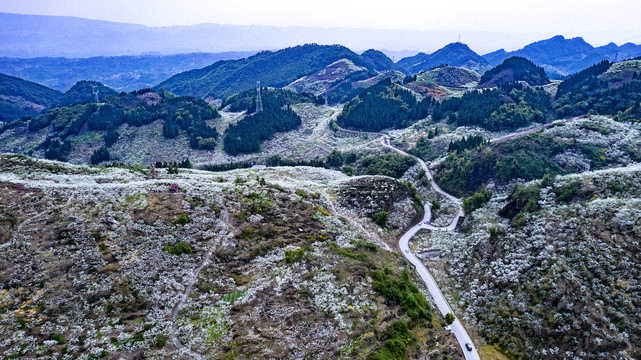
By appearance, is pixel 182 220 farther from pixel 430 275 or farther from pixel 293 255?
pixel 430 275

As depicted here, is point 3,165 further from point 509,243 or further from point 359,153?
point 359,153

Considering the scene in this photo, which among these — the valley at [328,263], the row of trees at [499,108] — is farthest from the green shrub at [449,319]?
the row of trees at [499,108]

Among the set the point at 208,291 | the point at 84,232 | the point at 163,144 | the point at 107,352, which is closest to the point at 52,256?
the point at 84,232

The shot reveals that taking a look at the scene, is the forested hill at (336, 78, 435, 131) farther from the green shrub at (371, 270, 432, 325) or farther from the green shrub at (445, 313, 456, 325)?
the green shrub at (445, 313, 456, 325)

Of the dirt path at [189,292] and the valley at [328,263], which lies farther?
the valley at [328,263]

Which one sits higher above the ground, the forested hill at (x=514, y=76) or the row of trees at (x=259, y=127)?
the forested hill at (x=514, y=76)

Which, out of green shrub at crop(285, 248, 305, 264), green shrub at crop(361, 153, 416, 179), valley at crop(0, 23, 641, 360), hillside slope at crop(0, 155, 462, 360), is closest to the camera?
hillside slope at crop(0, 155, 462, 360)

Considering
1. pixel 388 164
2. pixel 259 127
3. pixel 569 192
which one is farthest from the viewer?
pixel 259 127

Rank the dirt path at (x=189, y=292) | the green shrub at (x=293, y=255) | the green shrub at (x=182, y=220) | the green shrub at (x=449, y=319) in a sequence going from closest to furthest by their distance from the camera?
1. the dirt path at (x=189, y=292)
2. the green shrub at (x=449, y=319)
3. the green shrub at (x=293, y=255)
4. the green shrub at (x=182, y=220)

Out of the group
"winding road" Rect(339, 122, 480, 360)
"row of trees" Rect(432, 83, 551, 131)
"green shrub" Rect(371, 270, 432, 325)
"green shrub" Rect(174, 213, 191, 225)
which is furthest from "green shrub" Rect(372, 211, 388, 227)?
"row of trees" Rect(432, 83, 551, 131)

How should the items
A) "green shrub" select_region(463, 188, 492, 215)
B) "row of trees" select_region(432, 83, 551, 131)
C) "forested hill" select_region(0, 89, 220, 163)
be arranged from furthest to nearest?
"forested hill" select_region(0, 89, 220, 163) → "row of trees" select_region(432, 83, 551, 131) → "green shrub" select_region(463, 188, 492, 215)

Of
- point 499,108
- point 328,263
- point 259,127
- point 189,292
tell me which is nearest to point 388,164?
point 499,108

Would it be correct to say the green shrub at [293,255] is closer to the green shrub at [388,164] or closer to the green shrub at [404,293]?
the green shrub at [404,293]
